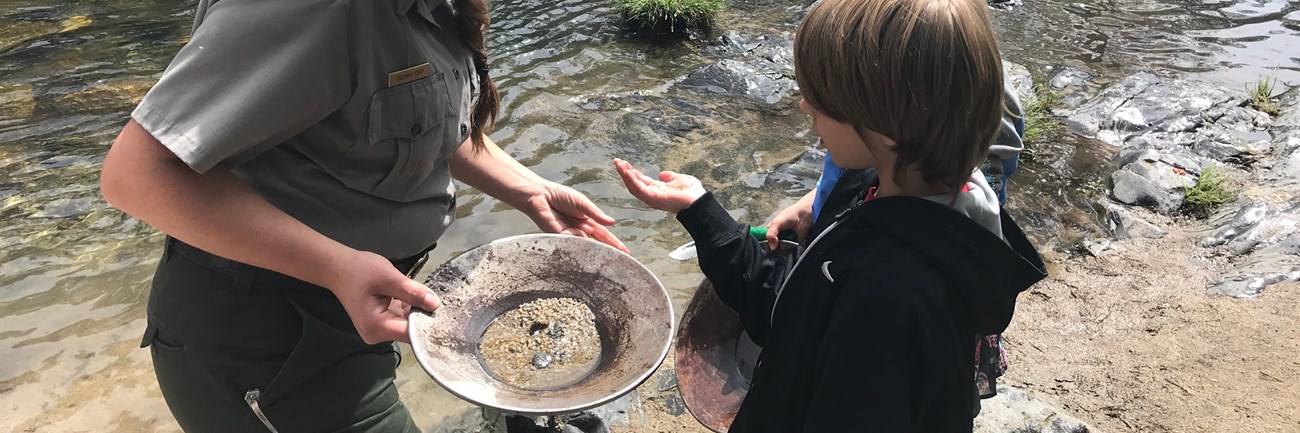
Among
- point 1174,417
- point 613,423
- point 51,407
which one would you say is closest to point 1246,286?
point 1174,417

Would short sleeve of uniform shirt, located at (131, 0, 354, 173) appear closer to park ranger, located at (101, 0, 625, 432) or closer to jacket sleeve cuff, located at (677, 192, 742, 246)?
park ranger, located at (101, 0, 625, 432)

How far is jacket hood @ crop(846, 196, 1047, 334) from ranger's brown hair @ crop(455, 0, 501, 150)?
0.91m

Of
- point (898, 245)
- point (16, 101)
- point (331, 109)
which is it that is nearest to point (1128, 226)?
point (898, 245)

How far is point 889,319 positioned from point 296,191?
3.65ft

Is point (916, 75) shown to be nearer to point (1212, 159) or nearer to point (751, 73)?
point (1212, 159)

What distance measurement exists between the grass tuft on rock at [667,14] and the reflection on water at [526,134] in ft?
0.59

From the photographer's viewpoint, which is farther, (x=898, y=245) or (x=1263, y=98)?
(x=1263, y=98)

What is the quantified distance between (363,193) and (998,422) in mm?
2274

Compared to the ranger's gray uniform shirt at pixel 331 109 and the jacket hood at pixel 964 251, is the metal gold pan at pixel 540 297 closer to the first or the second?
the ranger's gray uniform shirt at pixel 331 109

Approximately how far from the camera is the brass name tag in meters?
1.48

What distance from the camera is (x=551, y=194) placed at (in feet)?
7.23

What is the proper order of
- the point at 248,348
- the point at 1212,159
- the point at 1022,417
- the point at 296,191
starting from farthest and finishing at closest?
the point at 1212,159
the point at 1022,417
the point at 248,348
the point at 296,191

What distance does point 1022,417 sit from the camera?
277 cm

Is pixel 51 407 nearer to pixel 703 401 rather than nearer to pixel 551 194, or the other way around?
pixel 551 194
